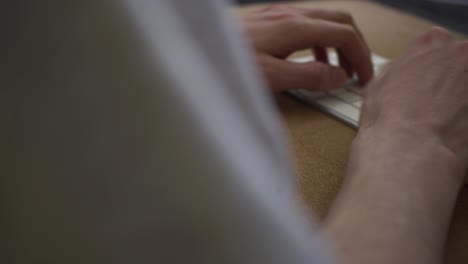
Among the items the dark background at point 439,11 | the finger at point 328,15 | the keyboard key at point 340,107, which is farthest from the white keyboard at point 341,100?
the dark background at point 439,11

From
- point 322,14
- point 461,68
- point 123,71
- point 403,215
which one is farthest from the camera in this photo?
point 322,14

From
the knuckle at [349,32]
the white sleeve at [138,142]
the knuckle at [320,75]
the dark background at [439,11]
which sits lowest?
the dark background at [439,11]

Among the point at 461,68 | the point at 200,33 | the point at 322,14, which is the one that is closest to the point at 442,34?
the point at 461,68

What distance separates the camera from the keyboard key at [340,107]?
64 cm

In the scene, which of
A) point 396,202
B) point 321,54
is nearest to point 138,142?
point 396,202

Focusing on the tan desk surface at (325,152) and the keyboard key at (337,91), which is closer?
the tan desk surface at (325,152)

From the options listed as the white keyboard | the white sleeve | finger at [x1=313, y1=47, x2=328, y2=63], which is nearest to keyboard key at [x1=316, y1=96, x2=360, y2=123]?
the white keyboard

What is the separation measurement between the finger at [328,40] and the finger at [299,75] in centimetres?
4

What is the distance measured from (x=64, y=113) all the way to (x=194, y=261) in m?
0.08

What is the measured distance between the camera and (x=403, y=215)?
1.19 ft

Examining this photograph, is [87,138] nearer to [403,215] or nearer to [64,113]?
[64,113]

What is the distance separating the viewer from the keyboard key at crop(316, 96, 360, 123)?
2.11 ft

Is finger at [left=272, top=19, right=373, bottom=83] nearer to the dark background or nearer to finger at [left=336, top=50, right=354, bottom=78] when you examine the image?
finger at [left=336, top=50, right=354, bottom=78]

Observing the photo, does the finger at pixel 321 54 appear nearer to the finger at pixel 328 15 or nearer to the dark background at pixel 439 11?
the finger at pixel 328 15
